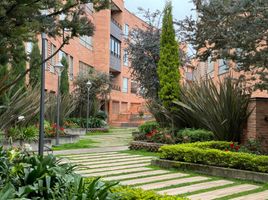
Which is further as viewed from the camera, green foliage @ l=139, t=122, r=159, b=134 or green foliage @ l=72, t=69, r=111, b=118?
green foliage @ l=72, t=69, r=111, b=118

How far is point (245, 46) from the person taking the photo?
1087 centimetres

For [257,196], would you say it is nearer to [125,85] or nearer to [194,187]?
[194,187]

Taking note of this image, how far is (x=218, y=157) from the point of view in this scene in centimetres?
1069

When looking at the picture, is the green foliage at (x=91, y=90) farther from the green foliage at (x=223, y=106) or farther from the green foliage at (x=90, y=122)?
the green foliage at (x=223, y=106)

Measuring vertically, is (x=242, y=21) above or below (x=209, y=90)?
above

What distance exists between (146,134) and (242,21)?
859 cm

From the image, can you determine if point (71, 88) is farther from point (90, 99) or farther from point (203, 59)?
point (203, 59)

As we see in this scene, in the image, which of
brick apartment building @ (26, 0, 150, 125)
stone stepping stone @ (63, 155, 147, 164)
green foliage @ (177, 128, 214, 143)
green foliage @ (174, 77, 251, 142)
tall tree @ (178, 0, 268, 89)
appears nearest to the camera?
tall tree @ (178, 0, 268, 89)

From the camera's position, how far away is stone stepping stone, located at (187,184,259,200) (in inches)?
308

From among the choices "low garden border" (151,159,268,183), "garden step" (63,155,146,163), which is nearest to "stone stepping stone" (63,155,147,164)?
"garden step" (63,155,146,163)

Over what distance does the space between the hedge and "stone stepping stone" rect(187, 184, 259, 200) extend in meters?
0.85

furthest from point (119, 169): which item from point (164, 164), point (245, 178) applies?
point (245, 178)

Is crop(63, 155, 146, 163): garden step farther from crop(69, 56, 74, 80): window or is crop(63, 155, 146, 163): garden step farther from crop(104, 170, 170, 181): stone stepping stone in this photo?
crop(69, 56, 74, 80): window

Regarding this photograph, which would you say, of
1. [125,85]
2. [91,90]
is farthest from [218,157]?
[125,85]
